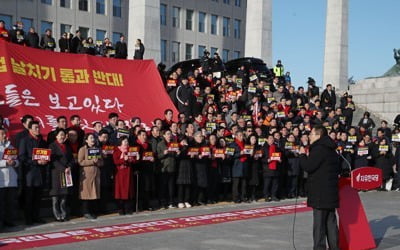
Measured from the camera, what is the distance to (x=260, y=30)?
37688mm

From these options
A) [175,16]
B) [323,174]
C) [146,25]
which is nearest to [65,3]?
[175,16]

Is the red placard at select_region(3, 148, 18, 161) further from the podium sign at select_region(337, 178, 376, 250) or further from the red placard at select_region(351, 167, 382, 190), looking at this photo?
A: the red placard at select_region(351, 167, 382, 190)

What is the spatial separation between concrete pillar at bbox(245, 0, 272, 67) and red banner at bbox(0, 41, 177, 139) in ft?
68.7

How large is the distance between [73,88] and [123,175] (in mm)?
3722

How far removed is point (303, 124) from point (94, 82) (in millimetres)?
6777

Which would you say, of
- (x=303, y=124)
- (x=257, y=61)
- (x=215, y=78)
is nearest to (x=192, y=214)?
(x=303, y=124)

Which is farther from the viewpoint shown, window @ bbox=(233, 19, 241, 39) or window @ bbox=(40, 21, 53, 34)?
window @ bbox=(233, 19, 241, 39)

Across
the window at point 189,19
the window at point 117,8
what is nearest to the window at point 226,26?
the window at point 189,19

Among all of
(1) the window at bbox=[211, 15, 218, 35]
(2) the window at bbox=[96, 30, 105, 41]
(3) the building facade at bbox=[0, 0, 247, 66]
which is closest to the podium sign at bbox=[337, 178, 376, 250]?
(3) the building facade at bbox=[0, 0, 247, 66]

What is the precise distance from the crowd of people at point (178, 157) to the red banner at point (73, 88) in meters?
0.86

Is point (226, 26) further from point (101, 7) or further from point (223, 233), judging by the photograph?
point (223, 233)

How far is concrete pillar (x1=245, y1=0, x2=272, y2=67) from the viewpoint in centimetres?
3772

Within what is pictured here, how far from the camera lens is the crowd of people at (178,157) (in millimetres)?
11266

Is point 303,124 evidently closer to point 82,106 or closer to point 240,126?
point 240,126
